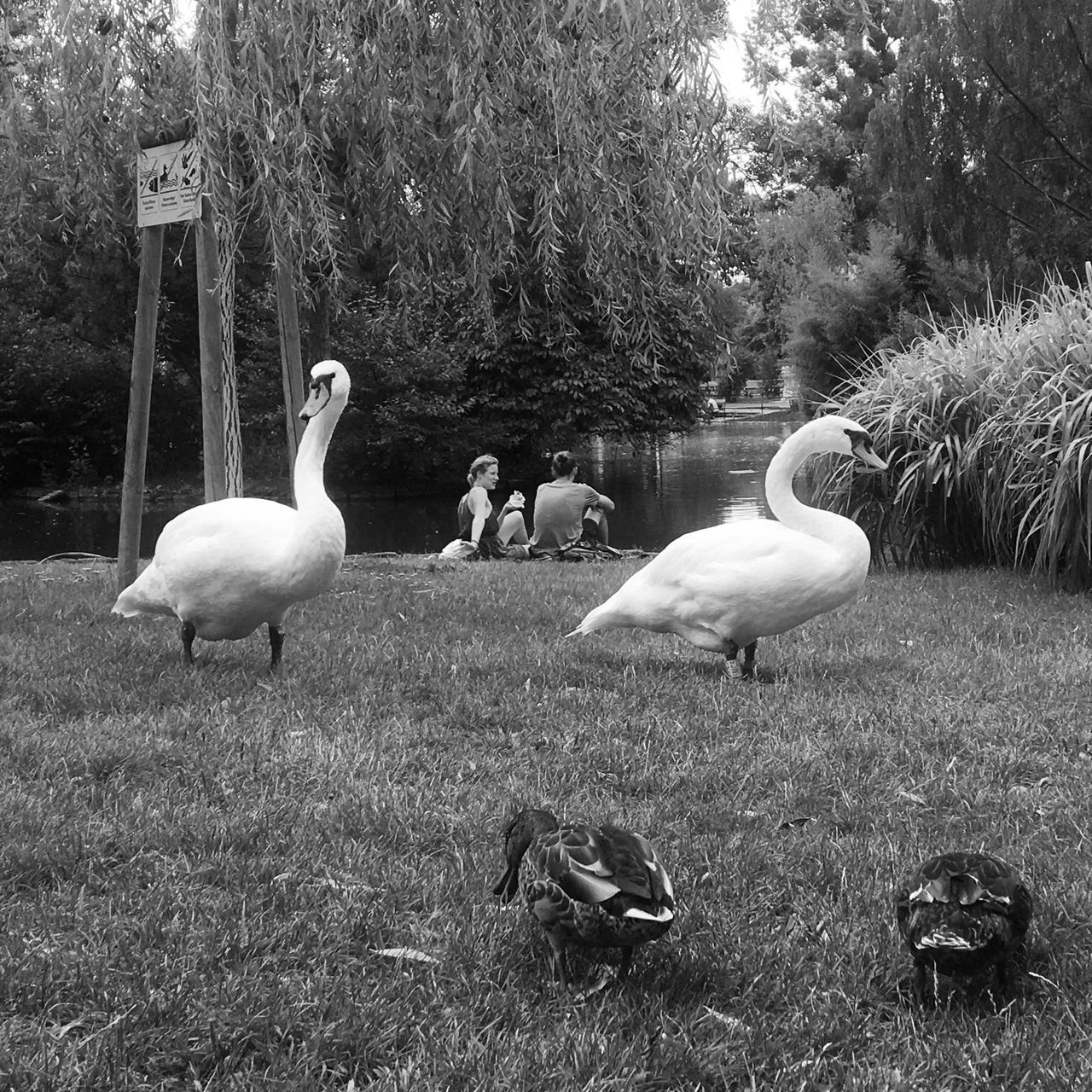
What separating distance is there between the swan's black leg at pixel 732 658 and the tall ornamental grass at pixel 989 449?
3084 mm

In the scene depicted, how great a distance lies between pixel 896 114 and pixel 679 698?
822 inches

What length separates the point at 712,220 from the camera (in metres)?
5.50

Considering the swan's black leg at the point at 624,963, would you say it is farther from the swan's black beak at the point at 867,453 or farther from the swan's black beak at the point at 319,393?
the swan's black beak at the point at 867,453

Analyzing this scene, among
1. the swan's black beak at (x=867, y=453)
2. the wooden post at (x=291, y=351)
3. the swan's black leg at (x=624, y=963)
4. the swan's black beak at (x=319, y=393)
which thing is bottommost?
the swan's black leg at (x=624, y=963)

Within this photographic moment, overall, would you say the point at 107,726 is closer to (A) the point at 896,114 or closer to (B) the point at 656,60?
(B) the point at 656,60

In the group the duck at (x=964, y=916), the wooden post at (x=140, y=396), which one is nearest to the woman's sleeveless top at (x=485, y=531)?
the wooden post at (x=140, y=396)

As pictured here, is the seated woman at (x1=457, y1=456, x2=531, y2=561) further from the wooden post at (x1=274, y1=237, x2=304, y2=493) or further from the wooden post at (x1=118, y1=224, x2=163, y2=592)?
the wooden post at (x1=118, y1=224, x2=163, y2=592)

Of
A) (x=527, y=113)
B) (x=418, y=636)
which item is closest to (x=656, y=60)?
(x=527, y=113)

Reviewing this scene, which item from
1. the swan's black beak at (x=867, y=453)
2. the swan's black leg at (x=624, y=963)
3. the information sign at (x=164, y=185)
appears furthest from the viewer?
the information sign at (x=164, y=185)

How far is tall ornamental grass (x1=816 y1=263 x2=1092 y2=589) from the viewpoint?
24.7 ft

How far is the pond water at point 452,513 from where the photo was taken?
723 inches

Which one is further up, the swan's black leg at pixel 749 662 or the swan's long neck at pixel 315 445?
the swan's long neck at pixel 315 445

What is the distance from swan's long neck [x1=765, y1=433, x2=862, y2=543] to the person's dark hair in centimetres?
635

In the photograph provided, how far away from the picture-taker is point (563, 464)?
12141mm
